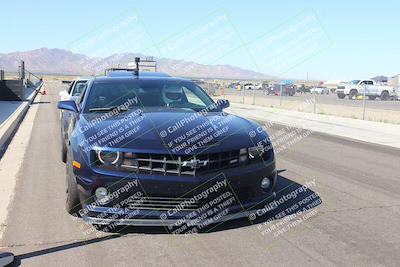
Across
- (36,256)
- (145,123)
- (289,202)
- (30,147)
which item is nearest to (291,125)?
(30,147)

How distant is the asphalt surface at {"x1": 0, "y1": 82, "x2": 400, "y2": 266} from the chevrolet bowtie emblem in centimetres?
69

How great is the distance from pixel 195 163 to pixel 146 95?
2.12 metres

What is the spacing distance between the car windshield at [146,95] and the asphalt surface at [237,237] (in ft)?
4.37

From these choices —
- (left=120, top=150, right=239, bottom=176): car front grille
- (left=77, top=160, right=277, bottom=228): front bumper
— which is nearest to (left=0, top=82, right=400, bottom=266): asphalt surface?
(left=77, top=160, right=277, bottom=228): front bumper

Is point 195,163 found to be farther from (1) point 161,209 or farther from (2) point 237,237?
(2) point 237,237

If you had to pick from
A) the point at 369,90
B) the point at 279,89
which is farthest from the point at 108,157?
the point at 279,89

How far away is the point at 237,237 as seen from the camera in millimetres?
4621

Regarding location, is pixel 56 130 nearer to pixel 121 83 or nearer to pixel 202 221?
pixel 121 83

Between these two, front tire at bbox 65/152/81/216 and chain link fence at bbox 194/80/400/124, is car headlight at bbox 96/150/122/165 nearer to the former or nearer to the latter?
front tire at bbox 65/152/81/216

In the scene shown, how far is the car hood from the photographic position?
4.58 metres

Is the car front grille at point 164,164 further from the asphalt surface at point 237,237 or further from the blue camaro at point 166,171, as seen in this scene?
the asphalt surface at point 237,237

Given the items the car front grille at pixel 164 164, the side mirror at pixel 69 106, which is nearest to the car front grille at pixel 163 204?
the car front grille at pixel 164 164

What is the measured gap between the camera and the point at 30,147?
33.7 feet

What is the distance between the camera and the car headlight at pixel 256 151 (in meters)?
4.88
